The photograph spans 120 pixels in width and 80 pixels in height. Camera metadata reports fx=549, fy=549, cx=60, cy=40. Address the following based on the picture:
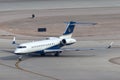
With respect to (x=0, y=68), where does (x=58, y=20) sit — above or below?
above

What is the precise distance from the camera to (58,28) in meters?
112

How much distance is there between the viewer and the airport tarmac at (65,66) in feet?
207

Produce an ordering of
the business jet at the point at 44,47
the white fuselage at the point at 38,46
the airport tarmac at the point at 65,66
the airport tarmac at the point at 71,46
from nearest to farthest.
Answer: the airport tarmac at the point at 65,66 → the airport tarmac at the point at 71,46 → the white fuselage at the point at 38,46 → the business jet at the point at 44,47

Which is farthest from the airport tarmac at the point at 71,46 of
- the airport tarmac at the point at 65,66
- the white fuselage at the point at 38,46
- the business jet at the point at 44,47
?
the white fuselage at the point at 38,46

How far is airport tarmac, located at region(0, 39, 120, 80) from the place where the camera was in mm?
63156

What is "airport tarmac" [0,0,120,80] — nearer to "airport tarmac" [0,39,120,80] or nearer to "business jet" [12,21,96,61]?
"airport tarmac" [0,39,120,80]

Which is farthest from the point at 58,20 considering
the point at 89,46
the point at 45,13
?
the point at 89,46

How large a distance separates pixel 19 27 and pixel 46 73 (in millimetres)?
50220

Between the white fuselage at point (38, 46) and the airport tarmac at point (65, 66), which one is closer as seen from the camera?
the airport tarmac at point (65, 66)

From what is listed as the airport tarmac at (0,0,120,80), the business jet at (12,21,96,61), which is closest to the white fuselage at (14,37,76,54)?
the business jet at (12,21,96,61)

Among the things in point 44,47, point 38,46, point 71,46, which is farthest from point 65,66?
point 71,46

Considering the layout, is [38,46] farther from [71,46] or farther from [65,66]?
[71,46]

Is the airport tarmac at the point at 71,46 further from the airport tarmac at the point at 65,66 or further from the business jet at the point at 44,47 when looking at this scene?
the business jet at the point at 44,47

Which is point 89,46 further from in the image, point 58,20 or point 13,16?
point 13,16
